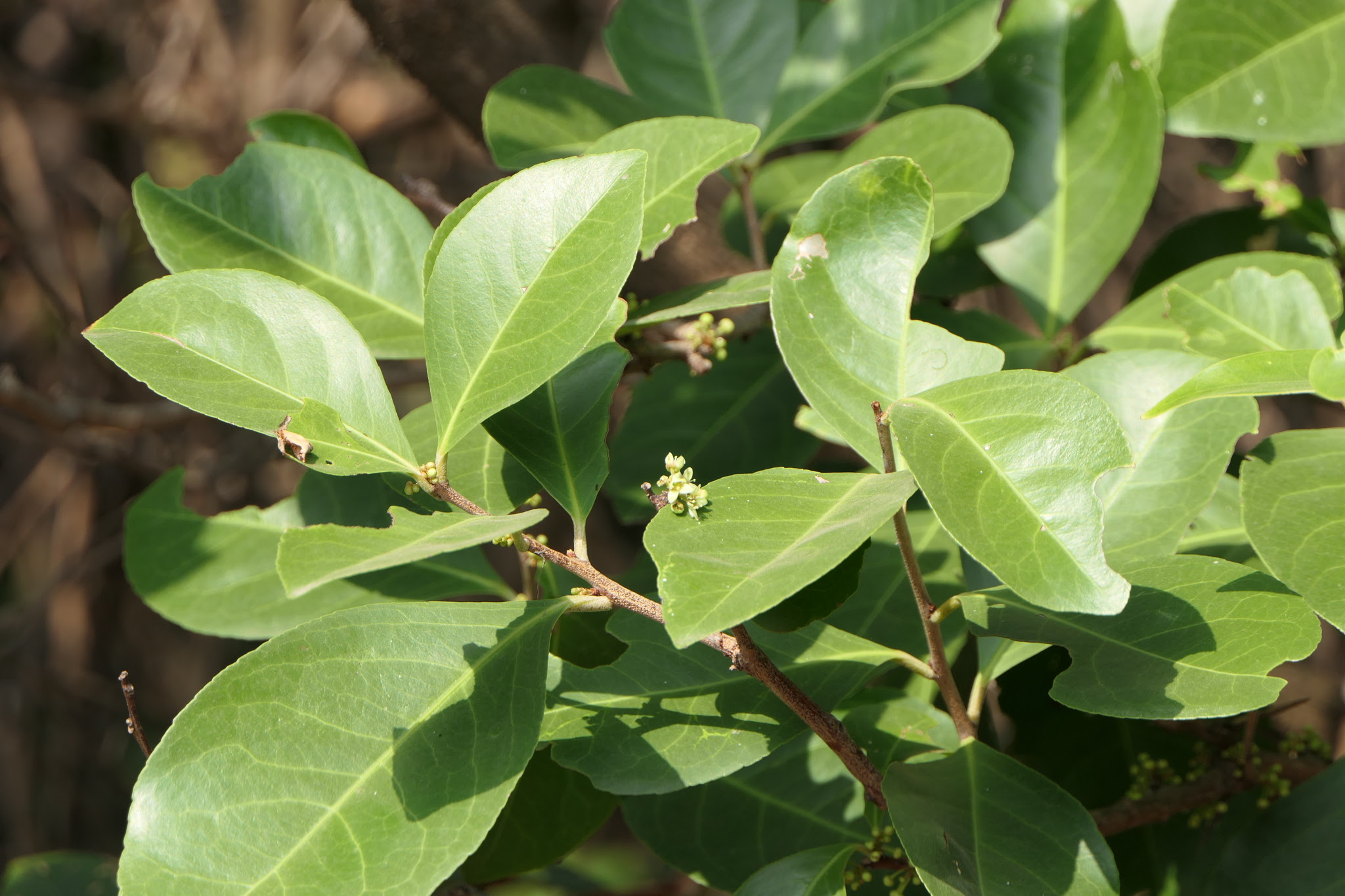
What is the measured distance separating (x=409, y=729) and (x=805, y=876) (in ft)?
1.01

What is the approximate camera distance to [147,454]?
232 centimetres

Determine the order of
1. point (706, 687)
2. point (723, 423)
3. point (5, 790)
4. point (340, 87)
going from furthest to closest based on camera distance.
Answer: point (340, 87) < point (5, 790) < point (723, 423) < point (706, 687)

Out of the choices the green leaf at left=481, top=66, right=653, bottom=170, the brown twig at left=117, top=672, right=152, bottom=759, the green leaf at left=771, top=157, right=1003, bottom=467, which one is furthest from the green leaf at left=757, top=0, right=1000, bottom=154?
the brown twig at left=117, top=672, right=152, bottom=759

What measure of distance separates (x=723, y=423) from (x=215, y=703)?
685 mm

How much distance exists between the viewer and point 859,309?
72cm

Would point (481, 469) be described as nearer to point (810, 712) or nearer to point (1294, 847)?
point (810, 712)

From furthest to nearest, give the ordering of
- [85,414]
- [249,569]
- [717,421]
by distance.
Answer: [85,414], [717,421], [249,569]

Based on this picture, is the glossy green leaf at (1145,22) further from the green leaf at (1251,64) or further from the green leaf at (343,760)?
the green leaf at (343,760)

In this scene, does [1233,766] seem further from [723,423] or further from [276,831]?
[276,831]

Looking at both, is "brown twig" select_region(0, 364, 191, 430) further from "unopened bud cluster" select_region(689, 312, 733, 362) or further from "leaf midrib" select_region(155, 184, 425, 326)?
"unopened bud cluster" select_region(689, 312, 733, 362)

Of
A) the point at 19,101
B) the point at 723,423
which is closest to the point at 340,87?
the point at 19,101

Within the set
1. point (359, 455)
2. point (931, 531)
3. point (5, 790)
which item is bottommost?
point (5, 790)

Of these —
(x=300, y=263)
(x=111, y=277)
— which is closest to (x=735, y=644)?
(x=300, y=263)

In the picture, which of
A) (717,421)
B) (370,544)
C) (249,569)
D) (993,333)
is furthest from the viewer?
(717,421)
